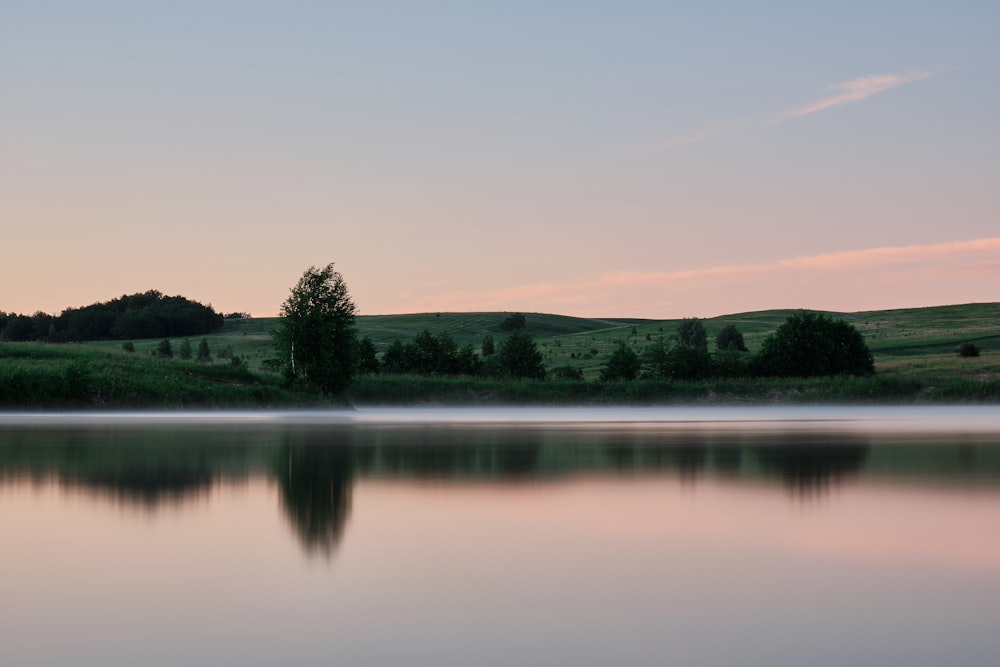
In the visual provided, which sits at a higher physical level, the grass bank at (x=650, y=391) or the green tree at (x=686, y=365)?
the green tree at (x=686, y=365)

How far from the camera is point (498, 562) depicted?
34.7ft

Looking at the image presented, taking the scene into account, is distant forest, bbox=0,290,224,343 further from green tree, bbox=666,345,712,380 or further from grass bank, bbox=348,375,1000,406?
green tree, bbox=666,345,712,380

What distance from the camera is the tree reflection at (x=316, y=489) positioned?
40.3ft

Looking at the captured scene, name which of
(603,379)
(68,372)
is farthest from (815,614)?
(603,379)

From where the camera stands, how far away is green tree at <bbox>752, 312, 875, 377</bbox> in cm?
7588

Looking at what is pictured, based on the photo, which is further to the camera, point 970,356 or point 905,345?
point 905,345

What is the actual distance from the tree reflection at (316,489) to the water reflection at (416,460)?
0.07 ft

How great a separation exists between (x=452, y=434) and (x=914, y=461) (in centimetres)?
1432

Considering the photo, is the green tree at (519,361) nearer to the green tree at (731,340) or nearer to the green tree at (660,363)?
the green tree at (660,363)

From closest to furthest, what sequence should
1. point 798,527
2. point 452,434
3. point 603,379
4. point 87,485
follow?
point 798,527 < point 87,485 < point 452,434 < point 603,379

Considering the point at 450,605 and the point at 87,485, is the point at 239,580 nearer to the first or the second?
the point at 450,605

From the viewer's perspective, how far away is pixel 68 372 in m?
53.1

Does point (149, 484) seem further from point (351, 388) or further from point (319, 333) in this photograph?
point (351, 388)

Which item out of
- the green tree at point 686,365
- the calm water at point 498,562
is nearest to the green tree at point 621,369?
the green tree at point 686,365
